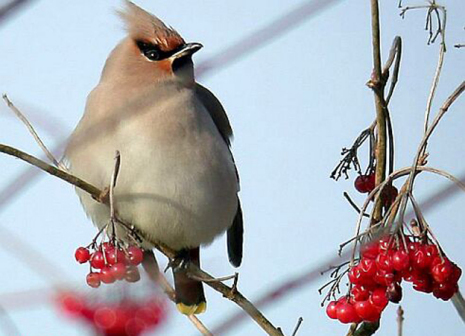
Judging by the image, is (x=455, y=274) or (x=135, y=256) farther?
(x=135, y=256)

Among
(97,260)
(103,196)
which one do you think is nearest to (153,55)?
(103,196)

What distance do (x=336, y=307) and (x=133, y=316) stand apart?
0.56m

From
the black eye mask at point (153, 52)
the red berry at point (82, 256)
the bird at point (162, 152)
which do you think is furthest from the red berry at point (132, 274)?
the black eye mask at point (153, 52)

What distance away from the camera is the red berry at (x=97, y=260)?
2.03 m

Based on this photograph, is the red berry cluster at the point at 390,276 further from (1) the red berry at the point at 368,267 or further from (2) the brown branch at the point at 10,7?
(2) the brown branch at the point at 10,7

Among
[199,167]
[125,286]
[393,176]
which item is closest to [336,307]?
[393,176]

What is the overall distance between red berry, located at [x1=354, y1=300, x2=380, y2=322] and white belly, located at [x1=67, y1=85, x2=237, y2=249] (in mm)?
1423

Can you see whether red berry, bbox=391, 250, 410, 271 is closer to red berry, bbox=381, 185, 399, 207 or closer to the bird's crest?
red berry, bbox=381, 185, 399, 207

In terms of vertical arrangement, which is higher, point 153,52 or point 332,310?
point 332,310

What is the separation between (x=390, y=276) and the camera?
5.83ft

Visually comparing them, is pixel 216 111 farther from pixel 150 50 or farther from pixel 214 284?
pixel 214 284

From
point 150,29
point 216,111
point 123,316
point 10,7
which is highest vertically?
point 10,7

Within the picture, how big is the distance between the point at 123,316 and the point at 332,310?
591mm

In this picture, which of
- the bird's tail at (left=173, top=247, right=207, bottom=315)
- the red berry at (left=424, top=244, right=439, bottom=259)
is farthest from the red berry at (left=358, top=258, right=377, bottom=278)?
the bird's tail at (left=173, top=247, right=207, bottom=315)
